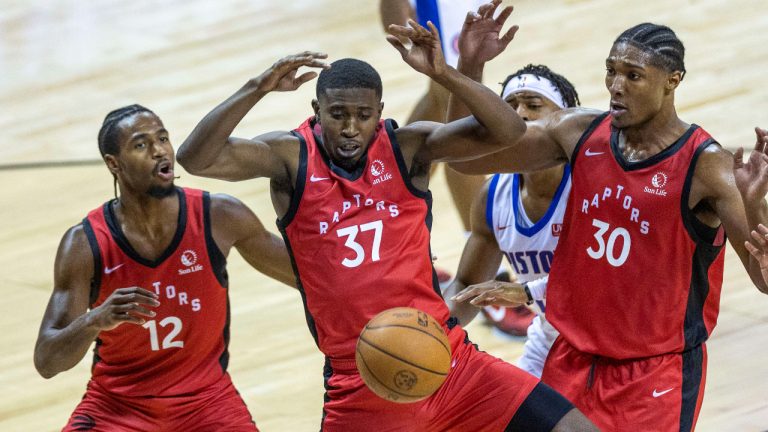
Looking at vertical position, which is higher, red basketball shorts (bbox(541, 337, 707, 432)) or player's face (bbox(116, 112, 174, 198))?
player's face (bbox(116, 112, 174, 198))

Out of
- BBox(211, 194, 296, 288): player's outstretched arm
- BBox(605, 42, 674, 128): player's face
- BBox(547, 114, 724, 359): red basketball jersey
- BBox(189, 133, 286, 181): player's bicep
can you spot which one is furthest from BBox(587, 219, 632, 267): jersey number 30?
BBox(211, 194, 296, 288): player's outstretched arm

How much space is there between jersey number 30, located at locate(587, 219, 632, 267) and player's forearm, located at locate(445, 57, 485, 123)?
68cm

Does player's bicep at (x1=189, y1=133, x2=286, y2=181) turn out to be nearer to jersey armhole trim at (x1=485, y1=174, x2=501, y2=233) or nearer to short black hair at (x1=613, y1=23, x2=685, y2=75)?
jersey armhole trim at (x1=485, y1=174, x2=501, y2=233)

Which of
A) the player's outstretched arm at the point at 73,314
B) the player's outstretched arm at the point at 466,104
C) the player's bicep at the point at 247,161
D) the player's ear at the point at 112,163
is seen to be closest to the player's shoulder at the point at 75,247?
the player's outstretched arm at the point at 73,314

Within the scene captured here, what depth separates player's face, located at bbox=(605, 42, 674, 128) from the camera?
493cm

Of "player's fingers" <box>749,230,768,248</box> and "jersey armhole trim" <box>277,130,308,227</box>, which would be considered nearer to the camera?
"player's fingers" <box>749,230,768,248</box>

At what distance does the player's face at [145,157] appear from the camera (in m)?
5.42

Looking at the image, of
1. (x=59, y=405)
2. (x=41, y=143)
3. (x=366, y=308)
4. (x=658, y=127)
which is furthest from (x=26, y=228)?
(x=658, y=127)

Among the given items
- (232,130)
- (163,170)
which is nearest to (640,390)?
(232,130)

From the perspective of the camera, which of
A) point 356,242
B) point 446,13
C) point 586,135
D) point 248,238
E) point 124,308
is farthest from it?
point 446,13

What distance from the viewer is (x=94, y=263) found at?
539 cm

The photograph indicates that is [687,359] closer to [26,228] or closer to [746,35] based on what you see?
[26,228]

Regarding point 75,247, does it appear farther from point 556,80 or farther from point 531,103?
point 556,80

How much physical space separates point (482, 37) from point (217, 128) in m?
1.05
